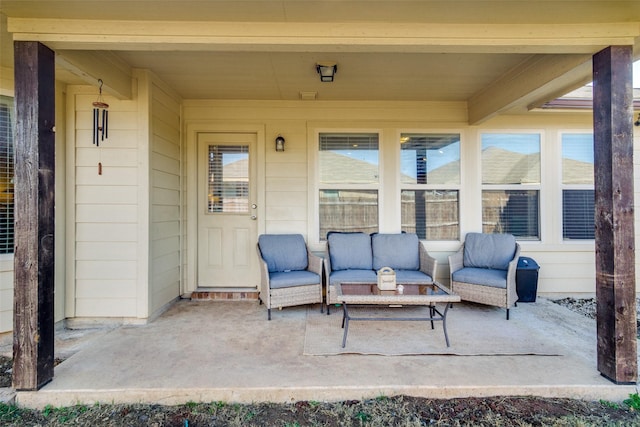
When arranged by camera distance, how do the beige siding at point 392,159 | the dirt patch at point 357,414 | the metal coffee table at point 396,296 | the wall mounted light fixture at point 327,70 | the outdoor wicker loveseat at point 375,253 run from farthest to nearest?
the beige siding at point 392,159 < the outdoor wicker loveseat at point 375,253 < the wall mounted light fixture at point 327,70 < the metal coffee table at point 396,296 < the dirt patch at point 357,414

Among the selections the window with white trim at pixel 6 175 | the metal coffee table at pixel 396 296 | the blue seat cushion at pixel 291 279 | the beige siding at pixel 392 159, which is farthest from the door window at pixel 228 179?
the metal coffee table at pixel 396 296

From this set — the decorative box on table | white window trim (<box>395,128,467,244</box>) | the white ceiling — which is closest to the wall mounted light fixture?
the white ceiling

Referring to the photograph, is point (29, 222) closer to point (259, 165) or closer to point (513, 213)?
point (259, 165)

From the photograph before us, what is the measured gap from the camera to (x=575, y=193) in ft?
14.3

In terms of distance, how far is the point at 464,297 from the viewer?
3.68m

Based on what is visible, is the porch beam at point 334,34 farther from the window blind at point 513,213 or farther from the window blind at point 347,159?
the window blind at point 513,213

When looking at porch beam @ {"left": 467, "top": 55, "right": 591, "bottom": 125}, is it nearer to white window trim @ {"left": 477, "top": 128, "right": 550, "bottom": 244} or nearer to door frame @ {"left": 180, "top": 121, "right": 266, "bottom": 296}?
white window trim @ {"left": 477, "top": 128, "right": 550, "bottom": 244}

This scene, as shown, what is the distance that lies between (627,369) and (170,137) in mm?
4633

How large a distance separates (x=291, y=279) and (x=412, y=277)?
129cm

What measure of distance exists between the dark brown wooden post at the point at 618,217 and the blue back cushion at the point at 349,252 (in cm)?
220

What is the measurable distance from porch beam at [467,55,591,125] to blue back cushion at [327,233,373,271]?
2.11 m

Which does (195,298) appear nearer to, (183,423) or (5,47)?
(183,423)

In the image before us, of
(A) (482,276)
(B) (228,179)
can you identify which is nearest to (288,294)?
(B) (228,179)

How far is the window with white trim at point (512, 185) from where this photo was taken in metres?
4.36
